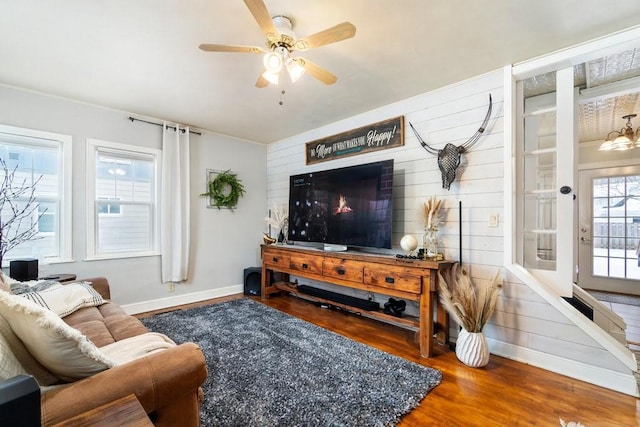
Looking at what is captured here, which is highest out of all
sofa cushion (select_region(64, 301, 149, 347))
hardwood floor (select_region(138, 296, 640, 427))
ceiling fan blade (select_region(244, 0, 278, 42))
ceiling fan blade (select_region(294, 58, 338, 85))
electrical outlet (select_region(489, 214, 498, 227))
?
ceiling fan blade (select_region(244, 0, 278, 42))

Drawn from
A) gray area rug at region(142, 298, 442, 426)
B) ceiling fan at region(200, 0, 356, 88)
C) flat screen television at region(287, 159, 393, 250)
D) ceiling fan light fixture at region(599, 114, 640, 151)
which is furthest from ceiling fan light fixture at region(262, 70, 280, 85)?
ceiling fan light fixture at region(599, 114, 640, 151)

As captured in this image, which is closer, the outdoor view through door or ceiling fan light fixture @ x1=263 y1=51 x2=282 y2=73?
ceiling fan light fixture @ x1=263 y1=51 x2=282 y2=73

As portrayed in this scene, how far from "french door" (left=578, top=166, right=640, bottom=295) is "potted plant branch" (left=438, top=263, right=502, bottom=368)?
4.00 m

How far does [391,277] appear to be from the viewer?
2.62 m

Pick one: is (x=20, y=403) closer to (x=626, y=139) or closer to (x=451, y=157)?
(x=451, y=157)

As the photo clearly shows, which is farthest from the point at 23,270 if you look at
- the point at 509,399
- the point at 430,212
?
the point at 509,399

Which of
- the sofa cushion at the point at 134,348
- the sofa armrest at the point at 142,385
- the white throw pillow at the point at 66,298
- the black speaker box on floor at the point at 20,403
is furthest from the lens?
the white throw pillow at the point at 66,298

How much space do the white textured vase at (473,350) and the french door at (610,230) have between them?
13.9 ft

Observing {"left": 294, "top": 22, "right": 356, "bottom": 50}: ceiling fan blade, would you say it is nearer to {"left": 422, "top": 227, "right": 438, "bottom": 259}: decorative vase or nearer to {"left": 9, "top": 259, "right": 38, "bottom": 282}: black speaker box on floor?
{"left": 422, "top": 227, "right": 438, "bottom": 259}: decorative vase

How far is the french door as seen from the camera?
4531 millimetres

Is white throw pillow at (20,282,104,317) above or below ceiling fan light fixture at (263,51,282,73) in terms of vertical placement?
below

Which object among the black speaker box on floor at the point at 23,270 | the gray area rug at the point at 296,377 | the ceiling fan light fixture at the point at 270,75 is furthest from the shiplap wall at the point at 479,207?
the black speaker box on floor at the point at 23,270

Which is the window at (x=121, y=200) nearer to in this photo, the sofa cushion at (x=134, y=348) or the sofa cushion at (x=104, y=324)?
the sofa cushion at (x=104, y=324)

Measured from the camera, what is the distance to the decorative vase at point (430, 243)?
262 cm
